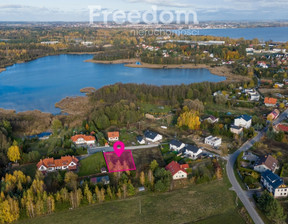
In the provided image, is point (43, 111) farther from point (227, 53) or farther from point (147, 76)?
point (227, 53)

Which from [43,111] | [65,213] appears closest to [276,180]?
[65,213]

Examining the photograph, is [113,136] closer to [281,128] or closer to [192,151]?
[192,151]

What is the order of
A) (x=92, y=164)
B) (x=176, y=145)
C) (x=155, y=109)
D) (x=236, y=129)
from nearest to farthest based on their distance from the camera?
(x=92, y=164)
(x=176, y=145)
(x=236, y=129)
(x=155, y=109)

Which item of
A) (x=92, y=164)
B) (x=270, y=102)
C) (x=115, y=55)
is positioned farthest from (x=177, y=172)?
(x=115, y=55)

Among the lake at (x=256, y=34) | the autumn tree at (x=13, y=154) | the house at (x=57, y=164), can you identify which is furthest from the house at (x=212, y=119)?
the lake at (x=256, y=34)

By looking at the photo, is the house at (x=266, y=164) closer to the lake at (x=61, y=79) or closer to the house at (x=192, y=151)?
the house at (x=192, y=151)

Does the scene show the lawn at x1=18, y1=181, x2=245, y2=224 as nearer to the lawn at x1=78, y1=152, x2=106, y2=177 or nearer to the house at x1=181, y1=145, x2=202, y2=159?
the lawn at x1=78, y1=152, x2=106, y2=177

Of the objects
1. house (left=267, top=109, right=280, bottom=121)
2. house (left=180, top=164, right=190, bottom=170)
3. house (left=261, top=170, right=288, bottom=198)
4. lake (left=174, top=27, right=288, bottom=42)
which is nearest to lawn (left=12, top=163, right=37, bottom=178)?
house (left=180, top=164, right=190, bottom=170)
